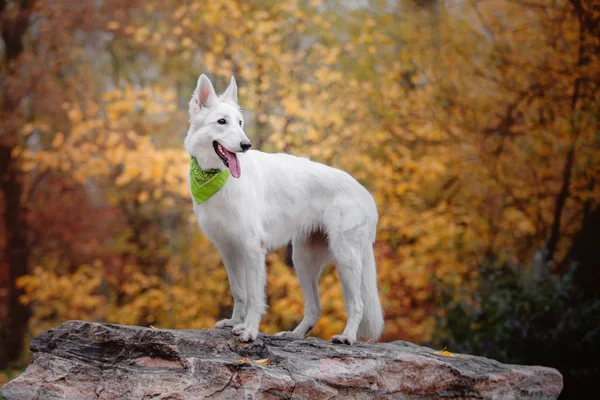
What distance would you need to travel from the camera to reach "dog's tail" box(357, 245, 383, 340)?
442cm

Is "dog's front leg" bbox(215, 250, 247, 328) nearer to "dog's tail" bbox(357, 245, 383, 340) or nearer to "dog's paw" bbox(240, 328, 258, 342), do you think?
"dog's paw" bbox(240, 328, 258, 342)

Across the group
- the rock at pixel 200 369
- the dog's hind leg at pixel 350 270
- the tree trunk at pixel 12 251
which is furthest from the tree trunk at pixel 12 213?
the dog's hind leg at pixel 350 270

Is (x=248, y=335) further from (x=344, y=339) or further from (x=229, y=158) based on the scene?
(x=229, y=158)

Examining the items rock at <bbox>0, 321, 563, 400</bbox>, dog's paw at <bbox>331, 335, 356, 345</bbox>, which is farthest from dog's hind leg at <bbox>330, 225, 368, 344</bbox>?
rock at <bbox>0, 321, 563, 400</bbox>

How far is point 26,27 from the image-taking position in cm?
989

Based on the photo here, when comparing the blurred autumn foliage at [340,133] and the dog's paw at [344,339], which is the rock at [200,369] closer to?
the dog's paw at [344,339]

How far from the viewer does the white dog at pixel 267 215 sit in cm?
378

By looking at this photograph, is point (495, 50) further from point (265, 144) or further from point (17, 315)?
point (17, 315)

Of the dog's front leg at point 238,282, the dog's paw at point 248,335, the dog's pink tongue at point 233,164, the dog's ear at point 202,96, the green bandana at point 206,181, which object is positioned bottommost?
the dog's paw at point 248,335

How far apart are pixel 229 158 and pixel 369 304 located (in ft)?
5.39

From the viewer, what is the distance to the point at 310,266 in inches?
179

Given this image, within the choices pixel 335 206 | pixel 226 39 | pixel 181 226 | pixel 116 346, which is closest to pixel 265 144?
pixel 226 39

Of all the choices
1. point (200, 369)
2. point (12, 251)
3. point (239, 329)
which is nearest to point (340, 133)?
point (239, 329)

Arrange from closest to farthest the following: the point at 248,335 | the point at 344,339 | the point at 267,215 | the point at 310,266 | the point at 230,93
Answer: the point at 248,335 → the point at 230,93 → the point at 267,215 → the point at 344,339 → the point at 310,266
